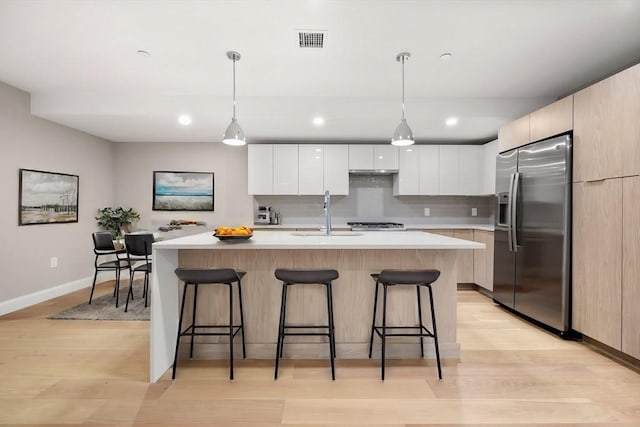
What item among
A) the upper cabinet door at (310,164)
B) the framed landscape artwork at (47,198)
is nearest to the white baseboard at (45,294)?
the framed landscape artwork at (47,198)

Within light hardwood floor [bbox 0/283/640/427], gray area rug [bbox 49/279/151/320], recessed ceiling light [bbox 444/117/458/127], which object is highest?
recessed ceiling light [bbox 444/117/458/127]

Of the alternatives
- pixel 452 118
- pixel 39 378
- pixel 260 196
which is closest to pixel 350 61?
pixel 452 118

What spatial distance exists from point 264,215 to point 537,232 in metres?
3.57

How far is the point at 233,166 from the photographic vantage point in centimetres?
511

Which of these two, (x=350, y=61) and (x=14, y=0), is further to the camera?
(x=350, y=61)

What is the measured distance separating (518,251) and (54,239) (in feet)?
18.6

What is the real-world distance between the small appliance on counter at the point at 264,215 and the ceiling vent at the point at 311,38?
9.21ft

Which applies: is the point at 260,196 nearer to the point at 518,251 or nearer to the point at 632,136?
the point at 518,251

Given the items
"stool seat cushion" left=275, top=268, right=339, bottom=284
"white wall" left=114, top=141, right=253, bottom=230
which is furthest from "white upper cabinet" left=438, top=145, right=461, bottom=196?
"stool seat cushion" left=275, top=268, right=339, bottom=284

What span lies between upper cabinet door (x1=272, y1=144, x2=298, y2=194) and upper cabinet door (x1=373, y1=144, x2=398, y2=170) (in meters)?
1.23

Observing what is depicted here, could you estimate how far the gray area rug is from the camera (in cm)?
328

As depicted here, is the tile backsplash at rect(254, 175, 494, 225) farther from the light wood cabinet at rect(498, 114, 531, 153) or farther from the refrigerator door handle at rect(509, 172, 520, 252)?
the refrigerator door handle at rect(509, 172, 520, 252)

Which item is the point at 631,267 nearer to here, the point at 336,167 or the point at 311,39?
the point at 311,39

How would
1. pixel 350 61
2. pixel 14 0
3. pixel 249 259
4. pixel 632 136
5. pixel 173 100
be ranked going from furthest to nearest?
Result: pixel 173 100
pixel 350 61
pixel 249 259
pixel 632 136
pixel 14 0
